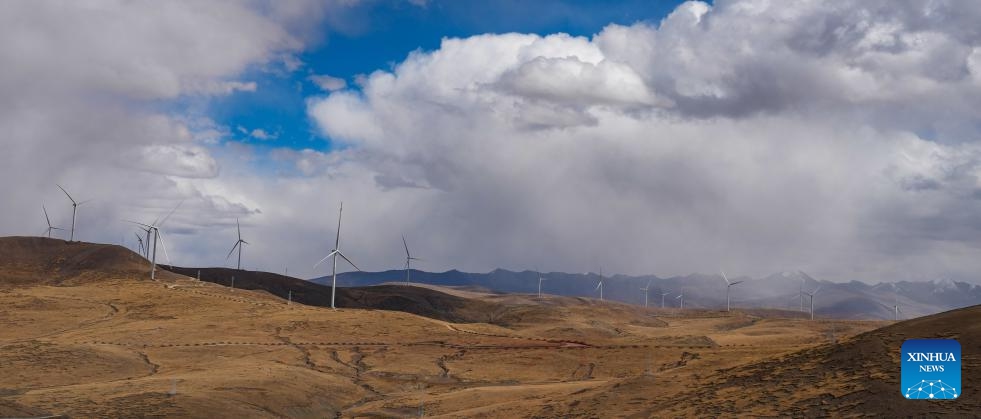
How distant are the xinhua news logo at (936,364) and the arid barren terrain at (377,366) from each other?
31.4ft

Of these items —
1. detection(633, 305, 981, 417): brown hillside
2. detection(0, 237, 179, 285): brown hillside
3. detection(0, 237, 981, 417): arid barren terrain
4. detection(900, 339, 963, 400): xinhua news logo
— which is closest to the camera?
detection(900, 339, 963, 400): xinhua news logo

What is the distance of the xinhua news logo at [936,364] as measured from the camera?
83.5ft

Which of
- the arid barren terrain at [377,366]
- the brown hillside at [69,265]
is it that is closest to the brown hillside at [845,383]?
the arid barren terrain at [377,366]

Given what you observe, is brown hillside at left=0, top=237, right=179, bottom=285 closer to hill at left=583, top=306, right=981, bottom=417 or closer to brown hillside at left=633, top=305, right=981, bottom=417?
hill at left=583, top=306, right=981, bottom=417

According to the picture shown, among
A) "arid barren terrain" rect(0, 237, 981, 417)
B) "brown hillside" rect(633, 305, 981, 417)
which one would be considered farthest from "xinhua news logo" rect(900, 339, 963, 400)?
"arid barren terrain" rect(0, 237, 981, 417)

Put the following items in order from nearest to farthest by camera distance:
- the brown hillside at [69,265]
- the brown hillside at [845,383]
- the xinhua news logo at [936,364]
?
the xinhua news logo at [936,364]
the brown hillside at [845,383]
the brown hillside at [69,265]

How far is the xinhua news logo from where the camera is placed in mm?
25453

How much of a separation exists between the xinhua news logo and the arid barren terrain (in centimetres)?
958

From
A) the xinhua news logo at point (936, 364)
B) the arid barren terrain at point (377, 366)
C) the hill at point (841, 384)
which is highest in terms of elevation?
the xinhua news logo at point (936, 364)

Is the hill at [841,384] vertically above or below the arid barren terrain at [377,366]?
above

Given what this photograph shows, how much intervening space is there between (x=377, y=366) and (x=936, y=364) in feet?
232

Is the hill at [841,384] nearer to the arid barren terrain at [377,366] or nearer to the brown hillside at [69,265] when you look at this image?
the arid barren terrain at [377,366]

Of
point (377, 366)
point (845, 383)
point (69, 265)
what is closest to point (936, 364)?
point (845, 383)

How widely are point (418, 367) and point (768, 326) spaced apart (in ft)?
417
